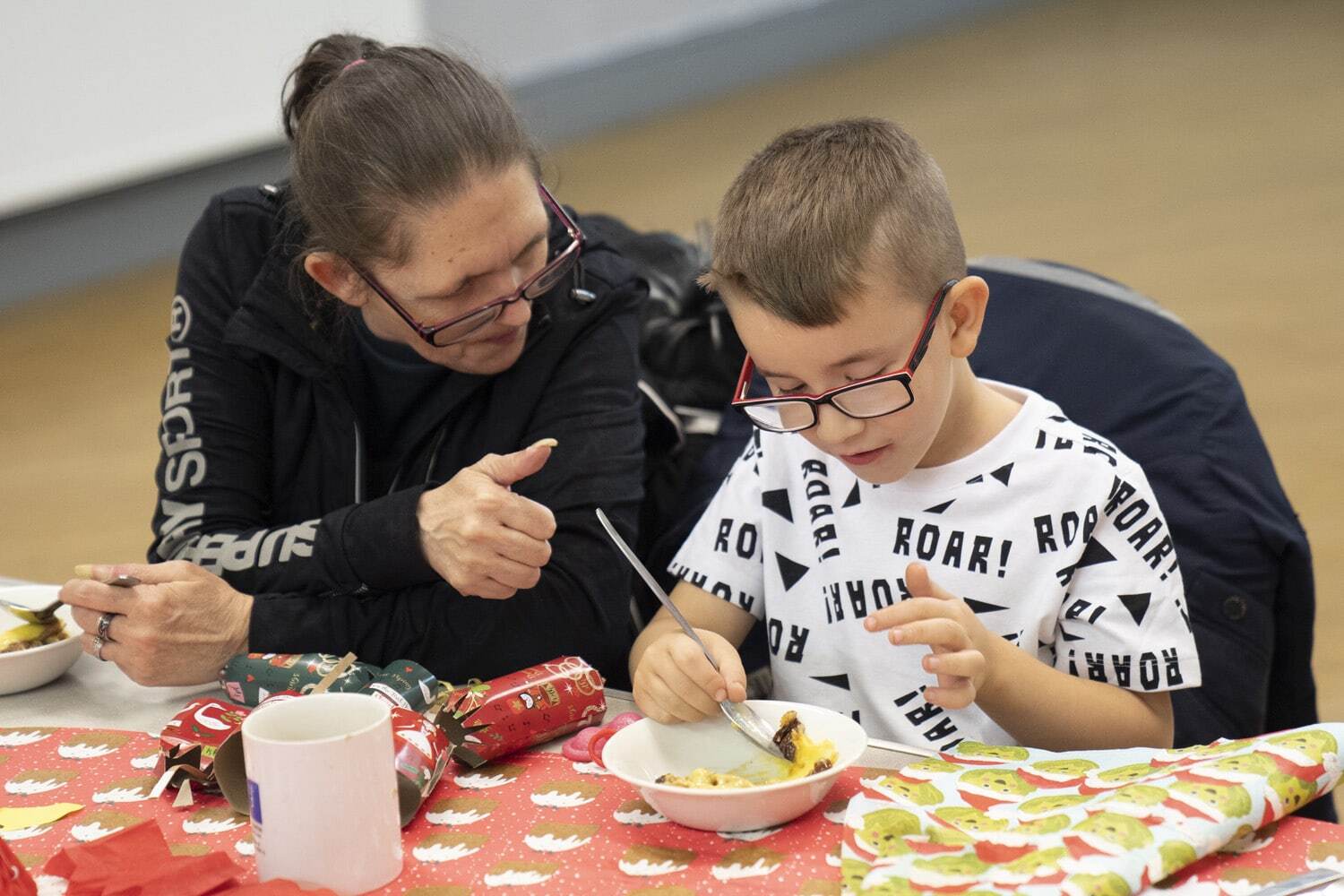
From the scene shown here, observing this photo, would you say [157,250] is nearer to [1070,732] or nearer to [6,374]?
[6,374]

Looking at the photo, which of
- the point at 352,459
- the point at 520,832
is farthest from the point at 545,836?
the point at 352,459

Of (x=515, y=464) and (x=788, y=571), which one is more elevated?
(x=515, y=464)

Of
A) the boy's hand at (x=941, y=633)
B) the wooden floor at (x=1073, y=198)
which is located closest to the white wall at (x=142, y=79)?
the wooden floor at (x=1073, y=198)

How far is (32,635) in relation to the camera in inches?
52.6

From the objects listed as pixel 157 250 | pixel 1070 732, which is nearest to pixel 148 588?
pixel 1070 732

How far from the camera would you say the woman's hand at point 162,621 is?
1.26 m

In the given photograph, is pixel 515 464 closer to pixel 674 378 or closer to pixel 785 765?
pixel 785 765

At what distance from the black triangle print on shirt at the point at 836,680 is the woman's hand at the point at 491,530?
0.91 ft

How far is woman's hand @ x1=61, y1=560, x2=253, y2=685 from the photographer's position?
4.15 ft

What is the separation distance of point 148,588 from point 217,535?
0.20m

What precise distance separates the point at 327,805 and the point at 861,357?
21.0 inches

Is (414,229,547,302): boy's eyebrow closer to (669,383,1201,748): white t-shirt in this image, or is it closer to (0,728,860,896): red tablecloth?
(669,383,1201,748): white t-shirt

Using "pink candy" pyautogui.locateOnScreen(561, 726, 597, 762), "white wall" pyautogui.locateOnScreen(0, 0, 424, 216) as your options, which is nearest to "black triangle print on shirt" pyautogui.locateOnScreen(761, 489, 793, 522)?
"pink candy" pyautogui.locateOnScreen(561, 726, 597, 762)

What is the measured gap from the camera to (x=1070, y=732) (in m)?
1.17
